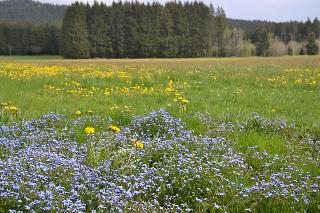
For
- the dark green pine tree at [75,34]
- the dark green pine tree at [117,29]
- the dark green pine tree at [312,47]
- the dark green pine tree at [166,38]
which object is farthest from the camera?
the dark green pine tree at [312,47]

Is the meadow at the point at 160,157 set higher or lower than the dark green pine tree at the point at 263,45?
lower

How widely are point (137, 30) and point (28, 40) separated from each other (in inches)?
1220

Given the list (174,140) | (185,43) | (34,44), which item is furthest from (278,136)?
(34,44)

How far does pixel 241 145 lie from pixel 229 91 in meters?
6.54

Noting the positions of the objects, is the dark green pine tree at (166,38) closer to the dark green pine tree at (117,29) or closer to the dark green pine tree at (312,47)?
the dark green pine tree at (117,29)

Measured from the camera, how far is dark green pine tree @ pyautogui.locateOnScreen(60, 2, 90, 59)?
72562 mm

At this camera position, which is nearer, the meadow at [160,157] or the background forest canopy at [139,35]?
the meadow at [160,157]

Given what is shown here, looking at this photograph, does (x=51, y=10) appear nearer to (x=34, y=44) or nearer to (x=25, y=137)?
(x=34, y=44)

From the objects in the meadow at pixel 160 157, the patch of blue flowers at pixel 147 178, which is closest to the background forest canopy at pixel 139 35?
the meadow at pixel 160 157

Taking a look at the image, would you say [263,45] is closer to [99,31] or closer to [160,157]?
[99,31]

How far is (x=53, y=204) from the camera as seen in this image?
155 inches

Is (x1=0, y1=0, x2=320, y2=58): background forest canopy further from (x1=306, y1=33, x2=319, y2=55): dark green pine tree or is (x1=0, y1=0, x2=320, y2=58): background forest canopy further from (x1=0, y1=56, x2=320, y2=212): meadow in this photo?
(x1=0, y1=56, x2=320, y2=212): meadow

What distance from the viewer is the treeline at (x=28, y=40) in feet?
301

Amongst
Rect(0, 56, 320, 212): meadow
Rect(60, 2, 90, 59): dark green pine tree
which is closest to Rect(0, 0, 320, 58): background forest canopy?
Rect(60, 2, 90, 59): dark green pine tree
